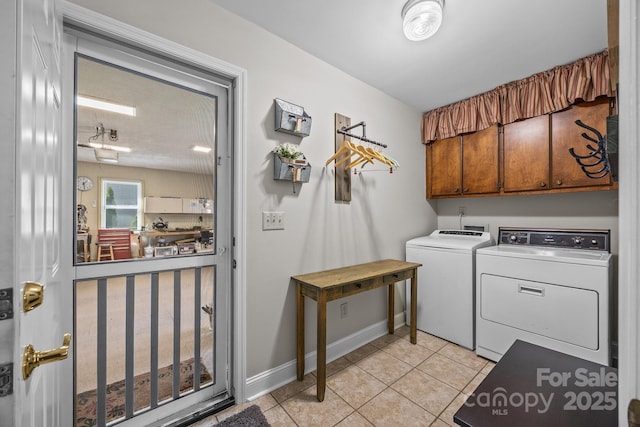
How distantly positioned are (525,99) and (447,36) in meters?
1.14

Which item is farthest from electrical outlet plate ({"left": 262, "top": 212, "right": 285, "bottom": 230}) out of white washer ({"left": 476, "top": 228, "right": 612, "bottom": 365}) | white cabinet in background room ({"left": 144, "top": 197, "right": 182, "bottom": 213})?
white washer ({"left": 476, "top": 228, "right": 612, "bottom": 365})

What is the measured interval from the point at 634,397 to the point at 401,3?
1949 mm

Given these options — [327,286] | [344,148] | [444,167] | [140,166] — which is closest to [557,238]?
[444,167]

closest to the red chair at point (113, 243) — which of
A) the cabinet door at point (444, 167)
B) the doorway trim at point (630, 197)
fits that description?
the doorway trim at point (630, 197)

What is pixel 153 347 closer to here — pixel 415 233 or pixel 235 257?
pixel 235 257

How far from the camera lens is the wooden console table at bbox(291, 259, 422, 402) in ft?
5.60

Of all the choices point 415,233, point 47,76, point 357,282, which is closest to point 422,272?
point 415,233

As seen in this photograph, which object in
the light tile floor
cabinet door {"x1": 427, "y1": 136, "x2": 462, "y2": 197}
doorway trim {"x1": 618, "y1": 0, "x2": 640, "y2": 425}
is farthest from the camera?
cabinet door {"x1": 427, "y1": 136, "x2": 462, "y2": 197}

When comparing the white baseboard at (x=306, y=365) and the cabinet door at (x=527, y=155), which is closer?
the white baseboard at (x=306, y=365)

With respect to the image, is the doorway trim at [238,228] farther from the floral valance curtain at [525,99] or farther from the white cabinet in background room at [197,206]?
the floral valance curtain at [525,99]

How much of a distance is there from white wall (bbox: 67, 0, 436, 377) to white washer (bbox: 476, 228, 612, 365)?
0.91m

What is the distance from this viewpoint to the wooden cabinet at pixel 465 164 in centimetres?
266

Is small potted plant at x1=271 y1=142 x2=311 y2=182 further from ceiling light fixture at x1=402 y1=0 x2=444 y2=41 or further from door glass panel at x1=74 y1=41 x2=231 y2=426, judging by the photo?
ceiling light fixture at x1=402 y1=0 x2=444 y2=41

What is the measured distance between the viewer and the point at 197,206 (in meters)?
1.66
